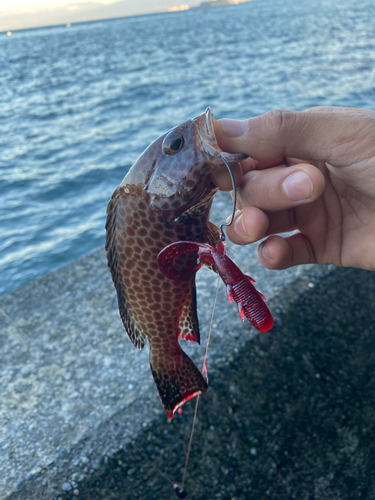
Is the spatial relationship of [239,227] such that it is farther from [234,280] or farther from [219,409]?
[219,409]

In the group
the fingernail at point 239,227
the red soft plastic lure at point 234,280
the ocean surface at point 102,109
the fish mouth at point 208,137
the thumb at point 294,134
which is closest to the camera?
the red soft plastic lure at point 234,280

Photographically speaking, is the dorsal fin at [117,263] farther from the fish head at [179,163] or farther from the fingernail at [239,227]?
the fingernail at [239,227]

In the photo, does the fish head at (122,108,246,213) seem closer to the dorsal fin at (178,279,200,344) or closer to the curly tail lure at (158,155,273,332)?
the curly tail lure at (158,155,273,332)

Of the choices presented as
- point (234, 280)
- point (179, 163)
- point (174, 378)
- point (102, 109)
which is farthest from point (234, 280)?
point (102, 109)

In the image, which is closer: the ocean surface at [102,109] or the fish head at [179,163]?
the fish head at [179,163]

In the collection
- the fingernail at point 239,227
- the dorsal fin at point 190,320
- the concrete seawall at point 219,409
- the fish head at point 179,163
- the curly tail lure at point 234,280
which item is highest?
the fish head at point 179,163

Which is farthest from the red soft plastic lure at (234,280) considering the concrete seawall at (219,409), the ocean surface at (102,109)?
the ocean surface at (102,109)

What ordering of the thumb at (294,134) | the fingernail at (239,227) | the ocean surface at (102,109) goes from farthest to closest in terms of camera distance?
1. the ocean surface at (102,109)
2. the fingernail at (239,227)
3. the thumb at (294,134)
